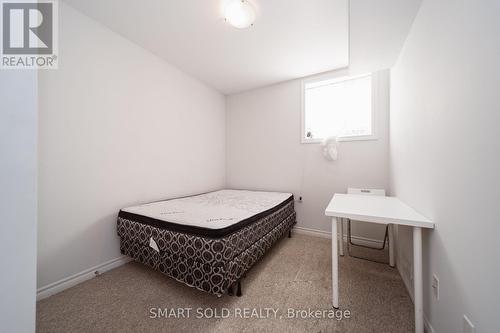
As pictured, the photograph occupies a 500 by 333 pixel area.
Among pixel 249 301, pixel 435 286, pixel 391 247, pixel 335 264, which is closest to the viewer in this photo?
pixel 435 286

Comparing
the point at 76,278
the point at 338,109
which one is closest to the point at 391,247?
the point at 338,109

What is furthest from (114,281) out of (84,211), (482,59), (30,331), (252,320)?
(482,59)

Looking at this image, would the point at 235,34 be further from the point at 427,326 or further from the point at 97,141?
the point at 427,326

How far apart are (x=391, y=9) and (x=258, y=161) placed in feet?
7.58

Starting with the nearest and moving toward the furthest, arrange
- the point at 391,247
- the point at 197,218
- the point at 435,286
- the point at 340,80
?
1. the point at 435,286
2. the point at 197,218
3. the point at 391,247
4. the point at 340,80

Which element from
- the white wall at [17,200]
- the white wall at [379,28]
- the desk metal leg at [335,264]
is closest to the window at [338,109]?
the white wall at [379,28]

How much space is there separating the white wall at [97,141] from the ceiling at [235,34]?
0.23 metres

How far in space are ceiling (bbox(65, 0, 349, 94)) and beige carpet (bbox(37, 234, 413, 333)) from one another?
2443 millimetres

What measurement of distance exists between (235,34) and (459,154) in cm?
206

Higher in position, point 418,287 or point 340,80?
point 340,80

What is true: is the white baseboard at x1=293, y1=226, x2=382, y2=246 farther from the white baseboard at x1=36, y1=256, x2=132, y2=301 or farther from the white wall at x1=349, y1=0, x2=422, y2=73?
the white baseboard at x1=36, y1=256, x2=132, y2=301

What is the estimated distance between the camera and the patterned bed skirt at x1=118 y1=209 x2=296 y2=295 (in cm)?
120

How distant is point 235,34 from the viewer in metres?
1.85

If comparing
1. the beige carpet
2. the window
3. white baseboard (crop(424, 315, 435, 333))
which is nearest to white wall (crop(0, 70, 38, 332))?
the beige carpet
